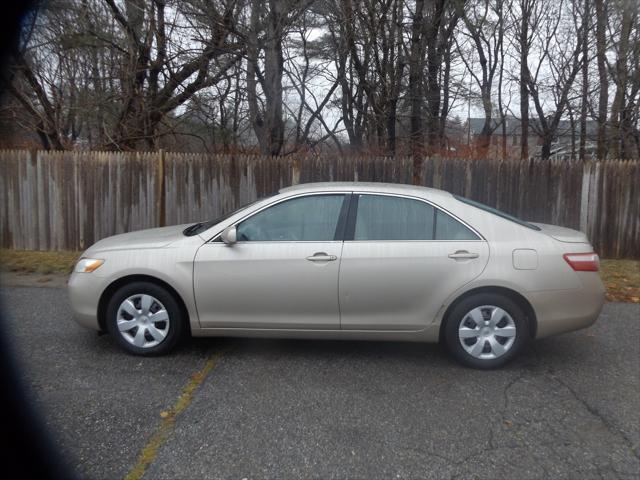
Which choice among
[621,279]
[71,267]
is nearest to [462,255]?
[621,279]

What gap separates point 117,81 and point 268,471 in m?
10.4

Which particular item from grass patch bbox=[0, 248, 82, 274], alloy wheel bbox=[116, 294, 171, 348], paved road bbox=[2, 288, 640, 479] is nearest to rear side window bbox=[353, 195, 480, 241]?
paved road bbox=[2, 288, 640, 479]

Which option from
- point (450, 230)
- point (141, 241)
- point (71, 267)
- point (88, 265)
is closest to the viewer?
point (450, 230)

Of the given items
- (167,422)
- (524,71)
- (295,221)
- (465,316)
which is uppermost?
(524,71)

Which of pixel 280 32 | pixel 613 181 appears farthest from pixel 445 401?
pixel 280 32

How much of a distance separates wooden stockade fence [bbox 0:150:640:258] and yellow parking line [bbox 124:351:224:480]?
5072mm

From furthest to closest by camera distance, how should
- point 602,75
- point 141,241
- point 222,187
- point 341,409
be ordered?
point 602,75 → point 222,187 → point 141,241 → point 341,409

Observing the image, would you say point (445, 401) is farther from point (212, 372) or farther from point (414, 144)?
point (414, 144)

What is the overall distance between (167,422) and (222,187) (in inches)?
239

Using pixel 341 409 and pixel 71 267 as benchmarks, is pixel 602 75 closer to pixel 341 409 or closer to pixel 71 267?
pixel 71 267

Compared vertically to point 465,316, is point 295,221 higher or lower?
higher

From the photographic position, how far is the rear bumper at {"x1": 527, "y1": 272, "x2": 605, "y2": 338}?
13.4 ft

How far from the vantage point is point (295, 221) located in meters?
4.29

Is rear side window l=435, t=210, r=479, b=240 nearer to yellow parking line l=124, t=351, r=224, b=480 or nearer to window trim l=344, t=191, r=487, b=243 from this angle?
window trim l=344, t=191, r=487, b=243
